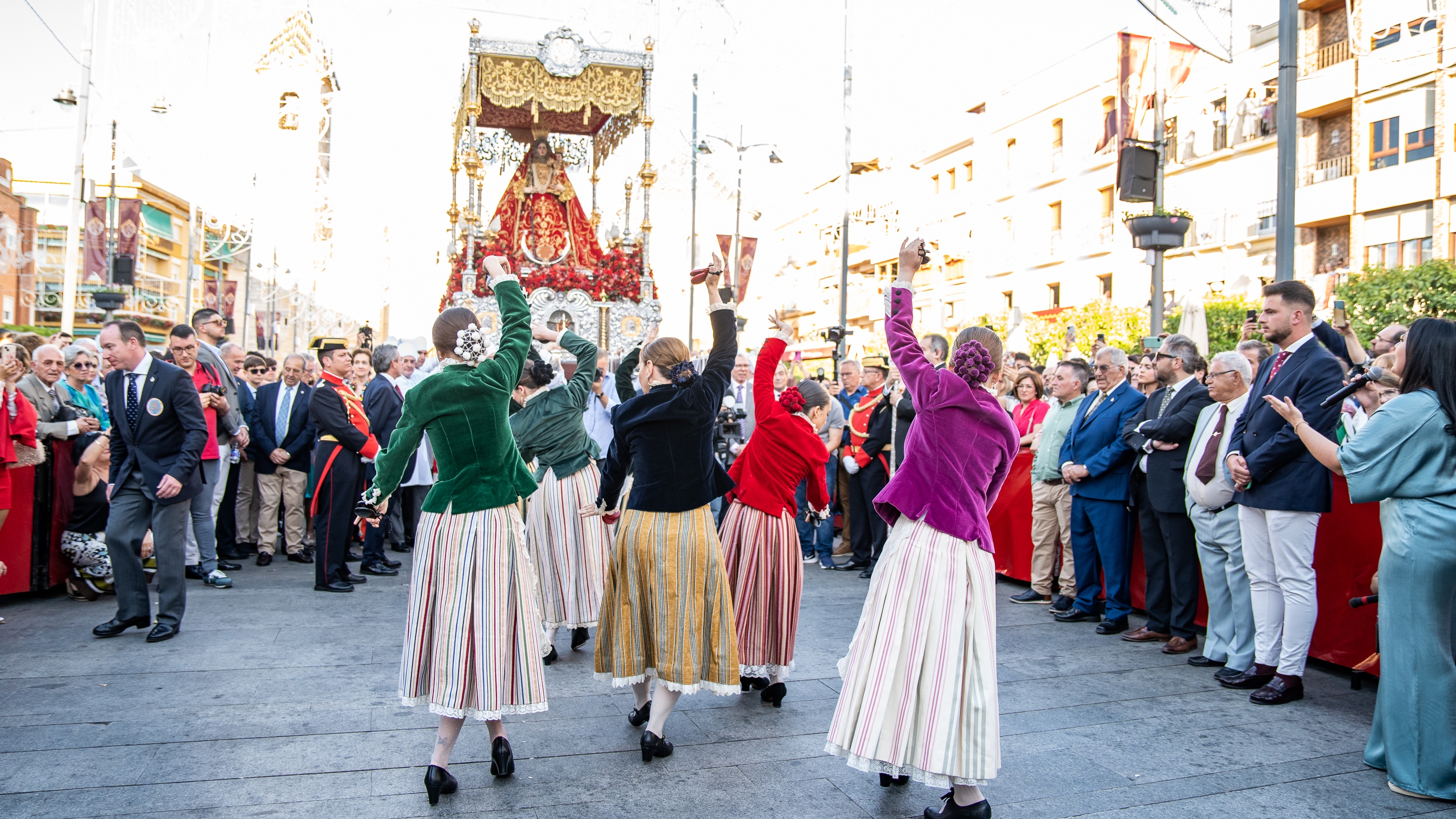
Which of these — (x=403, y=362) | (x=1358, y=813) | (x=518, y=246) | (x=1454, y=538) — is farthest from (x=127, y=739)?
(x=518, y=246)

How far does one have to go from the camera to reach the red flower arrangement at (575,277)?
17812mm

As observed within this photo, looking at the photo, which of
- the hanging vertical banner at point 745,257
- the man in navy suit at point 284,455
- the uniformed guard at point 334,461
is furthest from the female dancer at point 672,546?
the hanging vertical banner at point 745,257

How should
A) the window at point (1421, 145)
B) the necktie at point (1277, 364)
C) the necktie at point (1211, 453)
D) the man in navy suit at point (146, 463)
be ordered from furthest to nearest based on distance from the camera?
1. the window at point (1421, 145)
2. the man in navy suit at point (146, 463)
3. the necktie at point (1211, 453)
4. the necktie at point (1277, 364)

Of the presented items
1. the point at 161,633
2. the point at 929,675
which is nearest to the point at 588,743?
the point at 929,675

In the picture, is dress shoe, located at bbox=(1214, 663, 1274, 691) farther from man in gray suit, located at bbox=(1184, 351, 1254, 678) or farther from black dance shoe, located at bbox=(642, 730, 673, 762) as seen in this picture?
black dance shoe, located at bbox=(642, 730, 673, 762)

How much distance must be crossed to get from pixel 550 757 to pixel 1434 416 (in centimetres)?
383

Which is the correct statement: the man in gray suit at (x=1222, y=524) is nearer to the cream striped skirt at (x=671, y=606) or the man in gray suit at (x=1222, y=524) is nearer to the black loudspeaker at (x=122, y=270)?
the cream striped skirt at (x=671, y=606)

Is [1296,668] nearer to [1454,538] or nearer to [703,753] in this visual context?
[1454,538]

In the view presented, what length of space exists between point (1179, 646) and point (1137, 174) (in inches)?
223

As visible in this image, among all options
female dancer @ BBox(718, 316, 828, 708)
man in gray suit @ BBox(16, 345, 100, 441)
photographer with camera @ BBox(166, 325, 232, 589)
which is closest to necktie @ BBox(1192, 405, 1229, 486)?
female dancer @ BBox(718, 316, 828, 708)

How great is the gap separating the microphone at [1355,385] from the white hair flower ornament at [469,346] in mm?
3630

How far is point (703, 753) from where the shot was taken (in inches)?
167

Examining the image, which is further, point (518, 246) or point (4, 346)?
point (518, 246)

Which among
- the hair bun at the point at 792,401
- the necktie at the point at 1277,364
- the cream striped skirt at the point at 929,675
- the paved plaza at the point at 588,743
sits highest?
the necktie at the point at 1277,364
